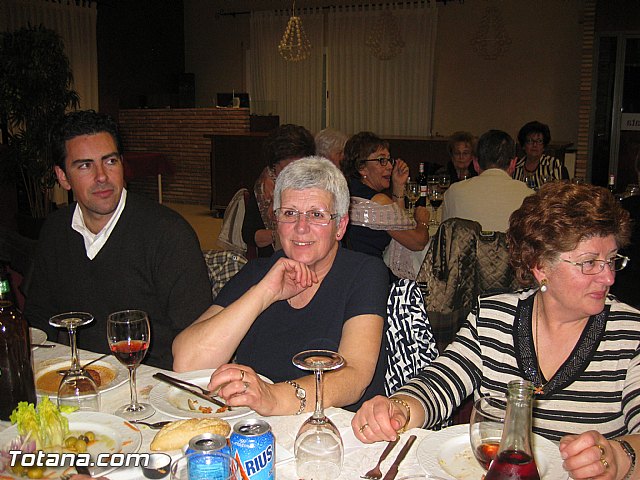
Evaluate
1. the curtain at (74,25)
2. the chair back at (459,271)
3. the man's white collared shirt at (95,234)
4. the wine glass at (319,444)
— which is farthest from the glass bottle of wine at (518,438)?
the curtain at (74,25)

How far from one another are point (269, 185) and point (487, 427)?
3.04 m

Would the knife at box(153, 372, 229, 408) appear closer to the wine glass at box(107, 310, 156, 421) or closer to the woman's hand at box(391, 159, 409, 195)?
the wine glass at box(107, 310, 156, 421)

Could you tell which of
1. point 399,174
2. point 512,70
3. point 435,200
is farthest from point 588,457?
point 512,70

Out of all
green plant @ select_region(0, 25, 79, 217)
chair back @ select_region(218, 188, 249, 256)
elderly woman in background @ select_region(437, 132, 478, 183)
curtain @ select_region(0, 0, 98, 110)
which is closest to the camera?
chair back @ select_region(218, 188, 249, 256)

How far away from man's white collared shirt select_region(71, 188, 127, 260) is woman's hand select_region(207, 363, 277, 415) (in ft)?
3.72

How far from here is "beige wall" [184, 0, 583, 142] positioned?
34.7ft

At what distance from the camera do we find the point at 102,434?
1.44 metres

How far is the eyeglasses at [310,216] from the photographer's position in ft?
6.59

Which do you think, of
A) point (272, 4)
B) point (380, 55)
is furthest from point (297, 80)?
point (380, 55)

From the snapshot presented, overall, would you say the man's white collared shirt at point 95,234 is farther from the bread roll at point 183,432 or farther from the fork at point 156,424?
the bread roll at point 183,432

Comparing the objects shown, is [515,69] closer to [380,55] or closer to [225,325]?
[380,55]

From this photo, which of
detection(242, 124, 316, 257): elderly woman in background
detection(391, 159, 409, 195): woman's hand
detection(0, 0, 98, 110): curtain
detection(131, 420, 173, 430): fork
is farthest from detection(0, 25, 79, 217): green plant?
detection(131, 420, 173, 430): fork

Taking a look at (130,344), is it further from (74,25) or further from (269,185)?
(74,25)

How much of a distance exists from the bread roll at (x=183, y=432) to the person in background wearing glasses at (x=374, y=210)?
2.51 meters
